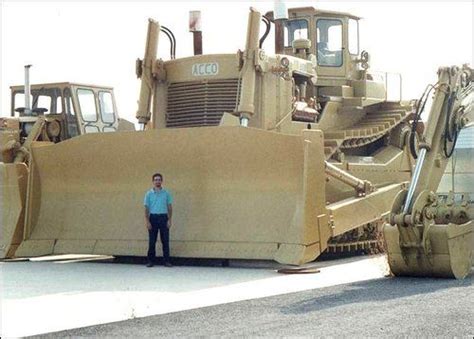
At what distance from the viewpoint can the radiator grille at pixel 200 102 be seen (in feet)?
50.2

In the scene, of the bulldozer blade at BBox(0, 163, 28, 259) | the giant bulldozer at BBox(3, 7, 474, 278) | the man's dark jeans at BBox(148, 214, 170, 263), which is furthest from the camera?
the bulldozer blade at BBox(0, 163, 28, 259)

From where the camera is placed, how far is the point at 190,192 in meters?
14.3

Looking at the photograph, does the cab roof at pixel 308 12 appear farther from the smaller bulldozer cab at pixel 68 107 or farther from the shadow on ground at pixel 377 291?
the shadow on ground at pixel 377 291

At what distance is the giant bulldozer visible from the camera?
12.8m

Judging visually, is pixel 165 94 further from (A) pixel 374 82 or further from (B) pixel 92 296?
(B) pixel 92 296

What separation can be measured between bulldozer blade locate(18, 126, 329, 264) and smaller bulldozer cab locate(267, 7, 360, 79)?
11.5ft

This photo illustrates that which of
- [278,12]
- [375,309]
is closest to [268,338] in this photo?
[375,309]

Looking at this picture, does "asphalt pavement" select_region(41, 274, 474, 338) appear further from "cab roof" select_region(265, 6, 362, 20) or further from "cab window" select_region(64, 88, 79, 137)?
"cab window" select_region(64, 88, 79, 137)

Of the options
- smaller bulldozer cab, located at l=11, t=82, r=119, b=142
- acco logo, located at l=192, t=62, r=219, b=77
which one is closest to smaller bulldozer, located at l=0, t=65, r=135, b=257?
smaller bulldozer cab, located at l=11, t=82, r=119, b=142

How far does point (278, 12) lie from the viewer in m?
16.4

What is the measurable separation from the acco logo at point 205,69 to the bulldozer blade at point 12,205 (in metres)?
3.04

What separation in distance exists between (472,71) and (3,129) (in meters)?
8.84

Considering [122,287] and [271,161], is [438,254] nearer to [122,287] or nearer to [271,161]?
[271,161]

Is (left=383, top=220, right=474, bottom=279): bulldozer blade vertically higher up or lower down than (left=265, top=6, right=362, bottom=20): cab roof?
lower down
